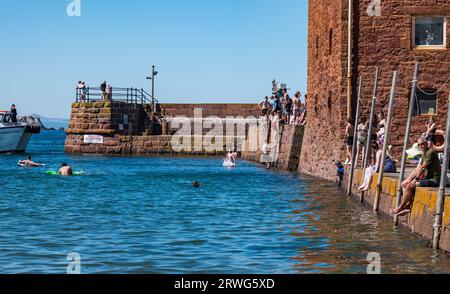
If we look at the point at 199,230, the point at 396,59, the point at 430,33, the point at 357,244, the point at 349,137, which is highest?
the point at 430,33

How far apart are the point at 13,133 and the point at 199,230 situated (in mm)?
44521

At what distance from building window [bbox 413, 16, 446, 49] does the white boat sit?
35.7 metres

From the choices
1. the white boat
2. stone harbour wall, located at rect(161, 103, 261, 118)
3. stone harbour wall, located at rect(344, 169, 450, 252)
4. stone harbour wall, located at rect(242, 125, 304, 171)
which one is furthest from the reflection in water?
stone harbour wall, located at rect(161, 103, 261, 118)

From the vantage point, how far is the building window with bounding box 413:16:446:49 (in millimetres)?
30308

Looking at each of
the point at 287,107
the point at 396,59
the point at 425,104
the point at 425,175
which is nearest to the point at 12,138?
the point at 287,107

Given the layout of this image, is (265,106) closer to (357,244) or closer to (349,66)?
(349,66)

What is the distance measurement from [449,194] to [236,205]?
1139 centimetres

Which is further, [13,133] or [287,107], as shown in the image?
[13,133]

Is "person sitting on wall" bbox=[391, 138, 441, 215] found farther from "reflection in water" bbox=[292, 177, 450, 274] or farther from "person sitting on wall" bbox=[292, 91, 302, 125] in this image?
"person sitting on wall" bbox=[292, 91, 302, 125]

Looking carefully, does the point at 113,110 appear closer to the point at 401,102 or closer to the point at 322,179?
the point at 322,179

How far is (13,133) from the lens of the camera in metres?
61.8

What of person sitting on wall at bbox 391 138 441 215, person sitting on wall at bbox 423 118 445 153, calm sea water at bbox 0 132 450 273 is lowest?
calm sea water at bbox 0 132 450 273
